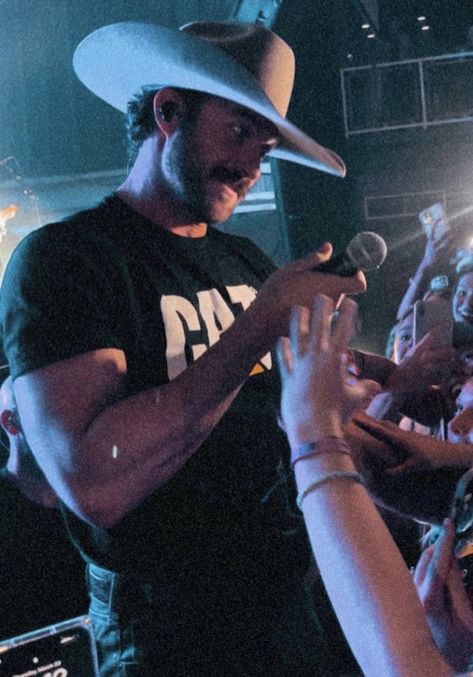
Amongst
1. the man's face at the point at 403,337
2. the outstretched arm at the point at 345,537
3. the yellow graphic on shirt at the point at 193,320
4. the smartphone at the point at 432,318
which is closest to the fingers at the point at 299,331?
the outstretched arm at the point at 345,537

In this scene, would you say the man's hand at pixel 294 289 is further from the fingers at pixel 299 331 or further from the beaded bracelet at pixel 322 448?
the beaded bracelet at pixel 322 448

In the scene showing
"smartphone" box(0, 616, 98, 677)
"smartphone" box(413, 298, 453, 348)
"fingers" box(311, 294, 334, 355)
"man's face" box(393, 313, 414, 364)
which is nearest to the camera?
"fingers" box(311, 294, 334, 355)

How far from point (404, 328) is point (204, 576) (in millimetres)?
3257

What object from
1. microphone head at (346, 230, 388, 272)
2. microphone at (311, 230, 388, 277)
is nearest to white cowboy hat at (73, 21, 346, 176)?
microphone at (311, 230, 388, 277)

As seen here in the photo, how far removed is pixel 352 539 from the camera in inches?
33.7

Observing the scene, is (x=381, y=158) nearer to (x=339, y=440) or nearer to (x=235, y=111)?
(x=235, y=111)

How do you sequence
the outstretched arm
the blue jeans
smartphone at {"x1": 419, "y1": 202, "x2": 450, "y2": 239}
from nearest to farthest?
the outstretched arm < the blue jeans < smartphone at {"x1": 419, "y1": 202, "x2": 450, "y2": 239}

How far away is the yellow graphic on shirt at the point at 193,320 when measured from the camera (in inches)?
57.5

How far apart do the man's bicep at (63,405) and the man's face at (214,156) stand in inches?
17.4

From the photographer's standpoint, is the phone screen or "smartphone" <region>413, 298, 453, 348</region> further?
"smartphone" <region>413, 298, 453, 348</region>

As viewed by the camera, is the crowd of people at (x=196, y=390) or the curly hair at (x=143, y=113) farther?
the curly hair at (x=143, y=113)

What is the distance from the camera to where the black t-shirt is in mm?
1315

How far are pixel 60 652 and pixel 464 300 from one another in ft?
10.7

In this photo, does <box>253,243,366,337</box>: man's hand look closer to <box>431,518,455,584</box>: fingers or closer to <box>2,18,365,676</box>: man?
<box>2,18,365,676</box>: man
